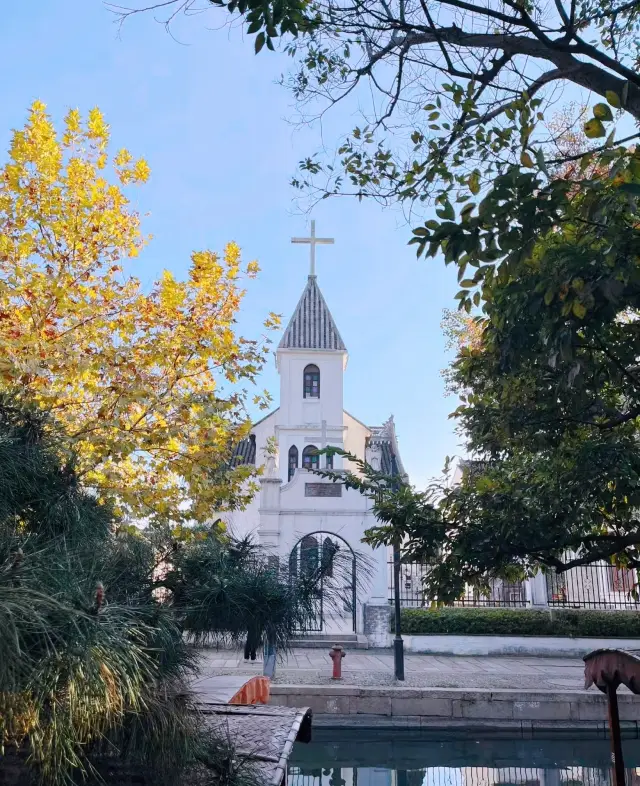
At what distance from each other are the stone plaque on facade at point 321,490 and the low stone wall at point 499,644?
4.29 meters

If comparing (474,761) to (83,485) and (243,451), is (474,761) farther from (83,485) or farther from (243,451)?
(243,451)

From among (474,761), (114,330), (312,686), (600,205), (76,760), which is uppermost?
(114,330)

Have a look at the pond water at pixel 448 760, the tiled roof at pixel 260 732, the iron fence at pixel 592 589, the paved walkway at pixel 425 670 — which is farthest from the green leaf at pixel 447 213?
the iron fence at pixel 592 589

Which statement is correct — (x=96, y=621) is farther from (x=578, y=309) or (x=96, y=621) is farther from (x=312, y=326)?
(x=312, y=326)

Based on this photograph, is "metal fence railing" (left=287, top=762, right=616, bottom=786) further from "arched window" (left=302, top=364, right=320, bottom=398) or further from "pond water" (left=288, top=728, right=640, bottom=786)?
"arched window" (left=302, top=364, right=320, bottom=398)

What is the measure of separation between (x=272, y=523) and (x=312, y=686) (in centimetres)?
816

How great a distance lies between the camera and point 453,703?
11266 millimetres

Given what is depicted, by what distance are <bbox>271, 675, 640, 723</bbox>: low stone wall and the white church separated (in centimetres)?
463

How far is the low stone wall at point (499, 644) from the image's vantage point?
1719cm

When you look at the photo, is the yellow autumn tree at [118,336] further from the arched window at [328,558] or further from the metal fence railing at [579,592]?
the metal fence railing at [579,592]

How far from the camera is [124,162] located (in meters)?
7.99

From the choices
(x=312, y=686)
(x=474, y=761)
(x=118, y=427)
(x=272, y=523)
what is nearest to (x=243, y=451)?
(x=272, y=523)

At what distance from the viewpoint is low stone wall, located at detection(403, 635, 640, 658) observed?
17188 millimetres

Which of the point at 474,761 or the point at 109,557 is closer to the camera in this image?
the point at 109,557
